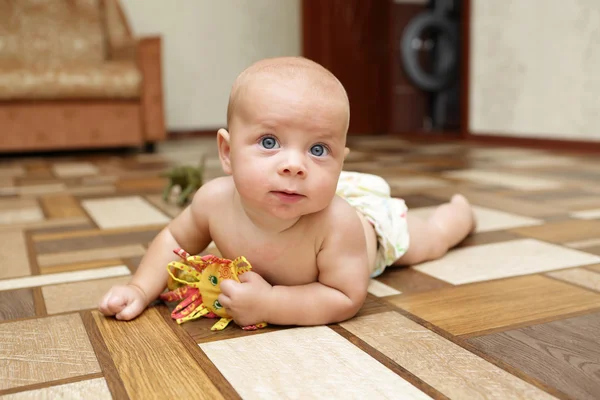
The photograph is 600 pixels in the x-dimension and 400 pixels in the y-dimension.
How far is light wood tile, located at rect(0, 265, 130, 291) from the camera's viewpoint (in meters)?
0.94

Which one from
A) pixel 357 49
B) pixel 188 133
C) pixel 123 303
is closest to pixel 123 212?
pixel 123 303

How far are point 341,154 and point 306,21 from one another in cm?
366

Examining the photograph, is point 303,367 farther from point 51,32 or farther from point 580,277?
point 51,32

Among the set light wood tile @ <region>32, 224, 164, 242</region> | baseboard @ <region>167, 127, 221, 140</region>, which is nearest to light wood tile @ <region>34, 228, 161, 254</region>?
light wood tile @ <region>32, 224, 164, 242</region>

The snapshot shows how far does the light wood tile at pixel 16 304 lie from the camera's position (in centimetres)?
81

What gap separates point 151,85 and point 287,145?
2.65 m

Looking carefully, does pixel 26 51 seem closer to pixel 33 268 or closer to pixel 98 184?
pixel 98 184

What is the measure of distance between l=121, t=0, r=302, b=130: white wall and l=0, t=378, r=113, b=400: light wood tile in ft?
12.0

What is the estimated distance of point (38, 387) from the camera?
0.59 m

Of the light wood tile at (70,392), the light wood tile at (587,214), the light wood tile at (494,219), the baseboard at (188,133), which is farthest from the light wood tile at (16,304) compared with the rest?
the baseboard at (188,133)

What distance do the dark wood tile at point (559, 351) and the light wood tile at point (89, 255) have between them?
65 cm

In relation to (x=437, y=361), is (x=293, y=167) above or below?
above

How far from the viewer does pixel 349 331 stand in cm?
73

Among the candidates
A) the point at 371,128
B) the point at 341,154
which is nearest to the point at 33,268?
the point at 341,154
